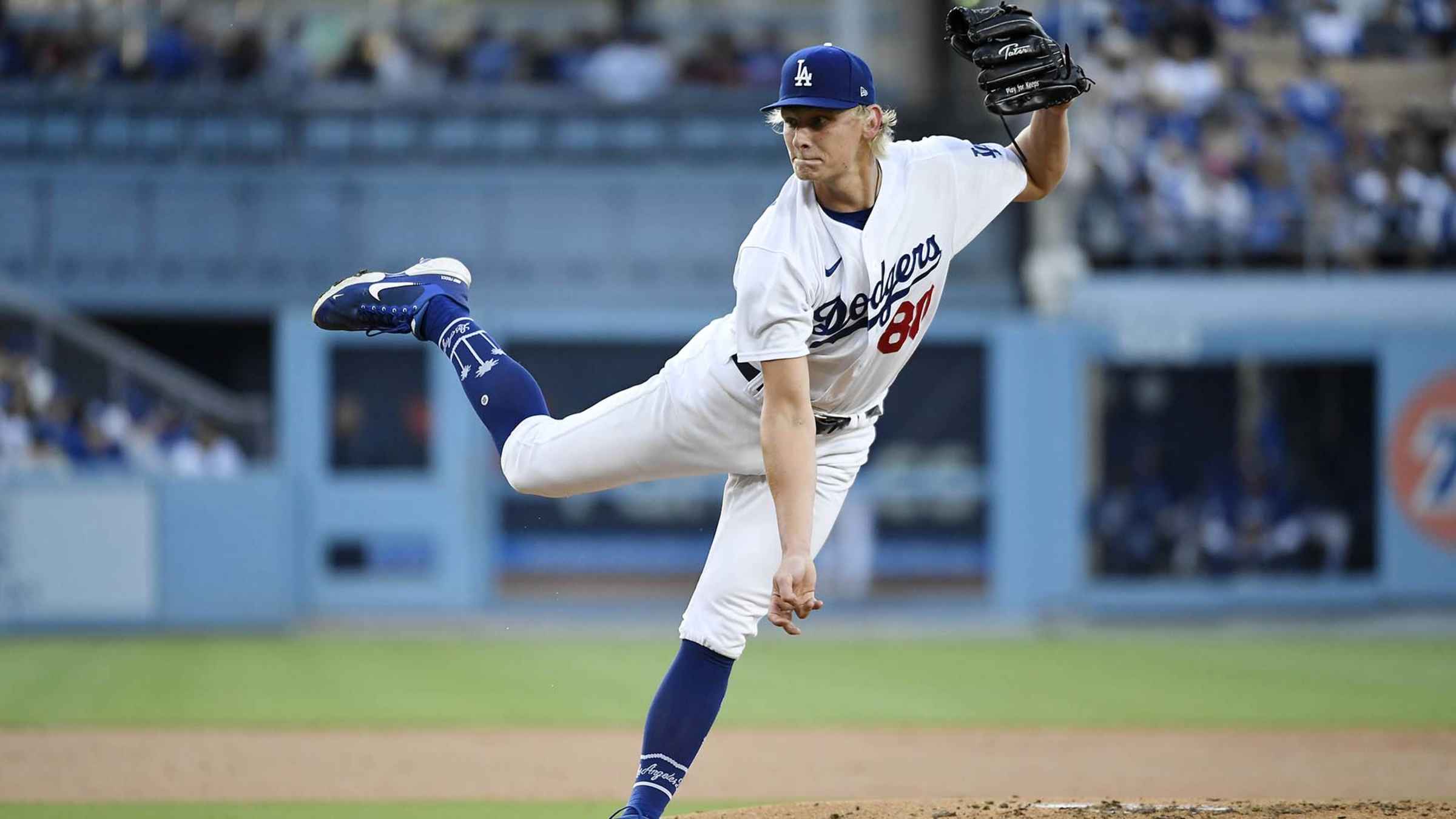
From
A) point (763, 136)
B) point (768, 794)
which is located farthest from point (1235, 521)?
point (768, 794)

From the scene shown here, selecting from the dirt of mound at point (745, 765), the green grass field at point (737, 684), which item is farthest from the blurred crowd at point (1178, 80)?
the dirt of mound at point (745, 765)

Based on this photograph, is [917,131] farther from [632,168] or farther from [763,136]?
[632,168]

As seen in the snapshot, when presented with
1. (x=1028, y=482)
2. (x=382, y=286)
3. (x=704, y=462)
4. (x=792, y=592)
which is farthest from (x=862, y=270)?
(x=1028, y=482)

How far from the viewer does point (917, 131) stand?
58.6 ft

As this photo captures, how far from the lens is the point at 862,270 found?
4605mm

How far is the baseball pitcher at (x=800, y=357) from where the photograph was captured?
4.44m

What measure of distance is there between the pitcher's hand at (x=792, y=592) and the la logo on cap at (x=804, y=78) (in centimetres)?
122

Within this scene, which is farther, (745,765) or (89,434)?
(89,434)

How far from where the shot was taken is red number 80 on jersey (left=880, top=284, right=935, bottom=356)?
15.6 feet

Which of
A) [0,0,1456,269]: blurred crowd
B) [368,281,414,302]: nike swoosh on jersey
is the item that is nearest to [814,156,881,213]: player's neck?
[368,281,414,302]: nike swoosh on jersey

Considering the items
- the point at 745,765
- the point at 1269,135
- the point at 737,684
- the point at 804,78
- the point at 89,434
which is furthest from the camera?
the point at 1269,135

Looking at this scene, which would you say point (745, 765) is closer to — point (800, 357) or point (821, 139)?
point (800, 357)

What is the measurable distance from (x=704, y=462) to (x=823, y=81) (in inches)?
46.3

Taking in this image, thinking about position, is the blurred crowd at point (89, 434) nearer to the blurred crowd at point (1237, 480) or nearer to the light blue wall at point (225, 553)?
the light blue wall at point (225, 553)
